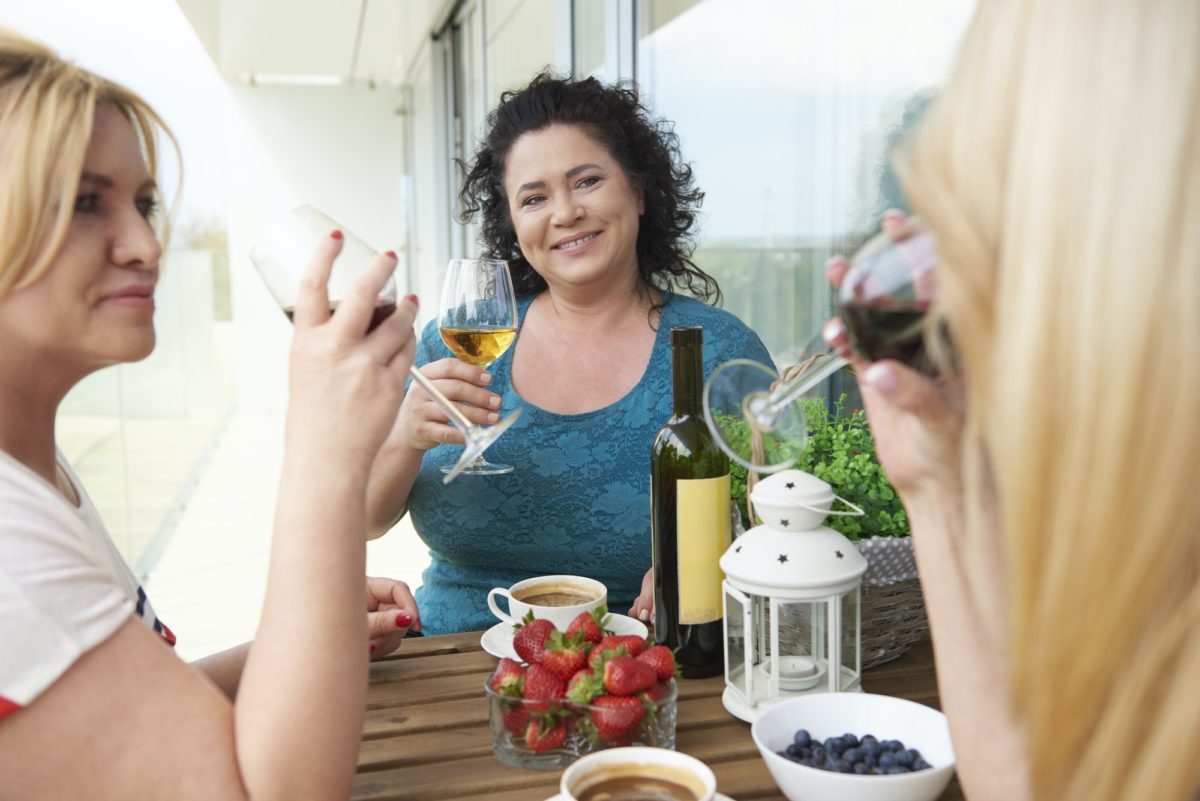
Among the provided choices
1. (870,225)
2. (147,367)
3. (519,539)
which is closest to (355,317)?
(519,539)

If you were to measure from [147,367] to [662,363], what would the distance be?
4.18 meters

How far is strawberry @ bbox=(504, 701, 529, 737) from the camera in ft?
3.31

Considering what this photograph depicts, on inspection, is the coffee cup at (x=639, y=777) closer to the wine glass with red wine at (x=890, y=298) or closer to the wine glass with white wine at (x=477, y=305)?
the wine glass with red wine at (x=890, y=298)

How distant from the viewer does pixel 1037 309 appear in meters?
0.57

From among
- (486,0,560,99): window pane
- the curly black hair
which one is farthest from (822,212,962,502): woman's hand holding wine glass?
(486,0,560,99): window pane

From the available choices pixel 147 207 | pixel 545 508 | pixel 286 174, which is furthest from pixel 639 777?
pixel 286 174

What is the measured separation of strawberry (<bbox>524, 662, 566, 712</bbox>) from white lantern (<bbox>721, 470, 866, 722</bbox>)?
228 mm

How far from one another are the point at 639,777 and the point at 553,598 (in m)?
0.49

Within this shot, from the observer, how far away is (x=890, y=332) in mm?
725

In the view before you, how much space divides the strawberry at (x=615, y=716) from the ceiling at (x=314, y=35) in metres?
6.39

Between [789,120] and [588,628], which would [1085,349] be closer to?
[588,628]

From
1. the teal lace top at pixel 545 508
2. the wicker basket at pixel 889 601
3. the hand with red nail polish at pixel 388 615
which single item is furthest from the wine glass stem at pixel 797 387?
the teal lace top at pixel 545 508

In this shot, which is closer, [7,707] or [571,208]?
[7,707]

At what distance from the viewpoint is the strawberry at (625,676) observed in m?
0.99
